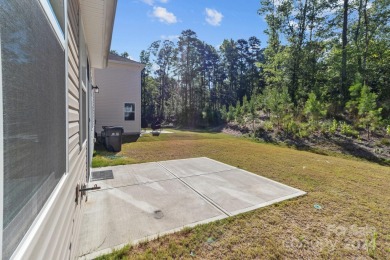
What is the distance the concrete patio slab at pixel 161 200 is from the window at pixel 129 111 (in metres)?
7.66

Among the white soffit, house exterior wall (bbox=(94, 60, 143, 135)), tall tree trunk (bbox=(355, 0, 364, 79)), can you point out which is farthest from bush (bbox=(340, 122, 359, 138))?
house exterior wall (bbox=(94, 60, 143, 135))

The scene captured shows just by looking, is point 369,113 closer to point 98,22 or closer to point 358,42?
point 358,42

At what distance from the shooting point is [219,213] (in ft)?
10.7

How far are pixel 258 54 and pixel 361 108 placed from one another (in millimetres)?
30447

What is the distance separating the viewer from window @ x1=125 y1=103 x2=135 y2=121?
12.8 meters

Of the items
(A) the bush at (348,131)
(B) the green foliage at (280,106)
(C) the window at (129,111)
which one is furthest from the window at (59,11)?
(B) the green foliage at (280,106)

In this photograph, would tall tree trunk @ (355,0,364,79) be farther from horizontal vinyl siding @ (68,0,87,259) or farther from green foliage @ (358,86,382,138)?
horizontal vinyl siding @ (68,0,87,259)

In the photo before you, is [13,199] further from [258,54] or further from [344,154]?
[258,54]

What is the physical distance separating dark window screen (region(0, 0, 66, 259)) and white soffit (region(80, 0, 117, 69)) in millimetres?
1930

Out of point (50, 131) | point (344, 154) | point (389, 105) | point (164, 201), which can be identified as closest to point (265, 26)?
point (389, 105)

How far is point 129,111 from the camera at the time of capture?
1285cm

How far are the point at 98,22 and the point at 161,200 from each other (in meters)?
3.19

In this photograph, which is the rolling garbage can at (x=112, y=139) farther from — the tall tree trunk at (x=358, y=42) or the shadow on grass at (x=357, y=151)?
the tall tree trunk at (x=358, y=42)

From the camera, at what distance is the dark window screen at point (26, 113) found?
0.58 metres
